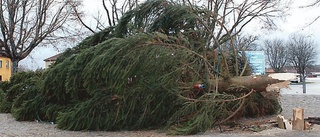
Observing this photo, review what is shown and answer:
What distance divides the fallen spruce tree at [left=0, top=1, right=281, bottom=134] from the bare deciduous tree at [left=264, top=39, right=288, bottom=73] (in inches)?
2108

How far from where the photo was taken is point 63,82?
856 centimetres

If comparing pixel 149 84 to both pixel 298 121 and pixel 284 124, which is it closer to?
pixel 284 124

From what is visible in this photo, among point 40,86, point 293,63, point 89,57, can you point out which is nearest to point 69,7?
point 40,86

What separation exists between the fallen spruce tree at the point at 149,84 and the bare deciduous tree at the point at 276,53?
176 ft

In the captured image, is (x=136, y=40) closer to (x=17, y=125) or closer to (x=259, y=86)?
(x=259, y=86)

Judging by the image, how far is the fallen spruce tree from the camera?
23.6 feet

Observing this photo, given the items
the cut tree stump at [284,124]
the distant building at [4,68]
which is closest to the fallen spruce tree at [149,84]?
the cut tree stump at [284,124]

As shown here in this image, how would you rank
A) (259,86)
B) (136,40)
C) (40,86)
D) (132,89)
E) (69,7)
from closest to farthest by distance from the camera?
1. (136,40)
2. (132,89)
3. (259,86)
4. (40,86)
5. (69,7)

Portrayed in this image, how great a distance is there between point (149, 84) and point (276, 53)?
189 feet

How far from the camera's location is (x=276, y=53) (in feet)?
201

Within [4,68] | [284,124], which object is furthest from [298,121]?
[4,68]

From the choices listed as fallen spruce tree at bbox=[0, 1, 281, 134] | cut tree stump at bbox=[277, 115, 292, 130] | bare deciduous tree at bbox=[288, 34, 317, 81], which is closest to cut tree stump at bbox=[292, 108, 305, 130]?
cut tree stump at bbox=[277, 115, 292, 130]

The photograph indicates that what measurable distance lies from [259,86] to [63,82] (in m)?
4.71

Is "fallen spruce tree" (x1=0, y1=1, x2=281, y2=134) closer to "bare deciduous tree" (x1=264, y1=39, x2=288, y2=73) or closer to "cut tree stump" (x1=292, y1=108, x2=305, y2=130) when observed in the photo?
"cut tree stump" (x1=292, y1=108, x2=305, y2=130)
